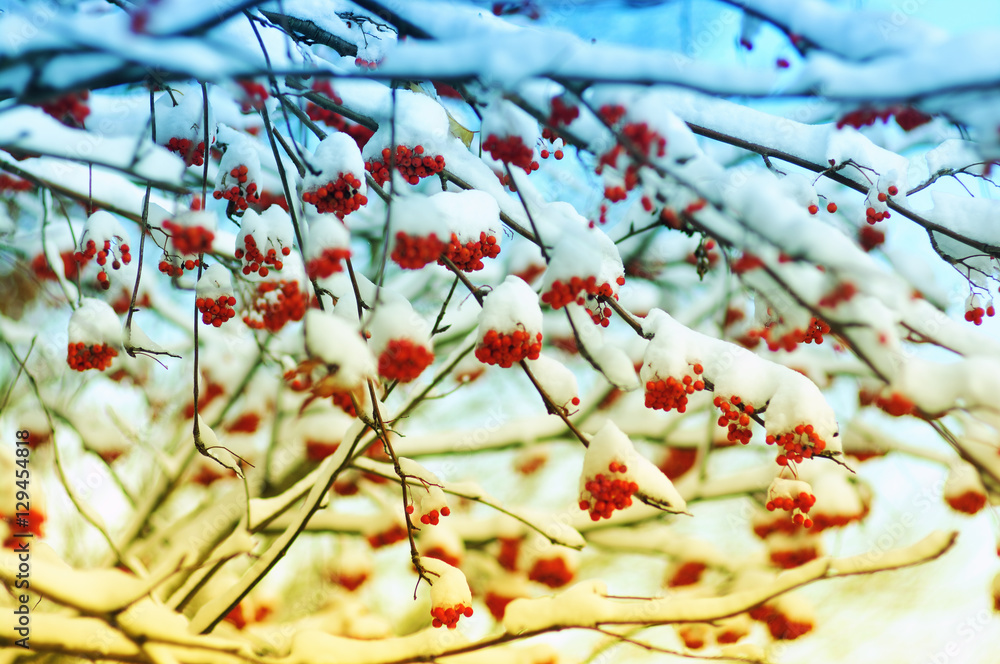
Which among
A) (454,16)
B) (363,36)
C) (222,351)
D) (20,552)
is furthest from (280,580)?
(454,16)

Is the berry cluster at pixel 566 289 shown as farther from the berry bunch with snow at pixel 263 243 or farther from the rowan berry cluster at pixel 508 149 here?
the berry bunch with snow at pixel 263 243

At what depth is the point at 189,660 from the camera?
7.15 ft

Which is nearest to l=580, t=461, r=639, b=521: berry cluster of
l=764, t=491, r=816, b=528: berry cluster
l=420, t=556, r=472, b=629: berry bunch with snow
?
l=764, t=491, r=816, b=528: berry cluster

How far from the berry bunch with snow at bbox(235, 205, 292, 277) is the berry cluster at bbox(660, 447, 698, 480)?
3893 mm

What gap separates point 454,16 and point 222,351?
14.1 feet

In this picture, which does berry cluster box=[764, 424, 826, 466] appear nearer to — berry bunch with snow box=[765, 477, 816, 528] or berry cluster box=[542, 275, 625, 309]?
berry bunch with snow box=[765, 477, 816, 528]

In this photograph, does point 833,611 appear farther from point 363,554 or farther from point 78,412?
point 78,412

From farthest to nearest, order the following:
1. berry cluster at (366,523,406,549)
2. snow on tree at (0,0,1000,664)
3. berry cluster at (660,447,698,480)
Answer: berry cluster at (660,447,698,480) → berry cluster at (366,523,406,549) → snow on tree at (0,0,1000,664)

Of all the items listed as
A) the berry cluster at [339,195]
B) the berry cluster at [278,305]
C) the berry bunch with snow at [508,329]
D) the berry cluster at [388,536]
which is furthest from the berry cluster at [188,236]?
the berry cluster at [388,536]

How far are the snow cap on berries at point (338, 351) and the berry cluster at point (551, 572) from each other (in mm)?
3288

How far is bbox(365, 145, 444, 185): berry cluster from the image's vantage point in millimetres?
1662

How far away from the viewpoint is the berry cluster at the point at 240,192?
1.81 metres

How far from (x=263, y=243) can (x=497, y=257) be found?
1090 mm

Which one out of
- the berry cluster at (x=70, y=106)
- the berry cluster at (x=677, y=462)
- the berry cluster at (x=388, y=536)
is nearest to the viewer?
the berry cluster at (x=70, y=106)
